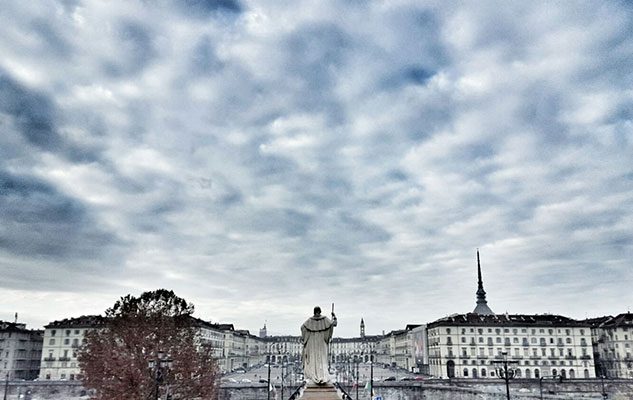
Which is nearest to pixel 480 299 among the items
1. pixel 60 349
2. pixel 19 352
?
pixel 60 349

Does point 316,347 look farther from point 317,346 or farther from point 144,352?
point 144,352

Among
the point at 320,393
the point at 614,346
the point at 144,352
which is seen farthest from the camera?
the point at 614,346

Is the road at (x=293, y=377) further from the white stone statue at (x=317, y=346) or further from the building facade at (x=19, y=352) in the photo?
the white stone statue at (x=317, y=346)

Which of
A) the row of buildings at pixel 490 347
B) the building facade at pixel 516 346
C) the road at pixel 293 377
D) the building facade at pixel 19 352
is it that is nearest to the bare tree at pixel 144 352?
the road at pixel 293 377

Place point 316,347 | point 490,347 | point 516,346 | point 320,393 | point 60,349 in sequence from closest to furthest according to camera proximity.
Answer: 1. point 320,393
2. point 316,347
3. point 60,349
4. point 516,346
5. point 490,347

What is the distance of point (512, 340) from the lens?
103 m

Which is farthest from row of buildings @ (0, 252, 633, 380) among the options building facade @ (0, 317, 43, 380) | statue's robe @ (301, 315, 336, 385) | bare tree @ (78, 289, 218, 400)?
statue's robe @ (301, 315, 336, 385)

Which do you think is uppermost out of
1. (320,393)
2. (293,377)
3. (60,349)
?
(60,349)

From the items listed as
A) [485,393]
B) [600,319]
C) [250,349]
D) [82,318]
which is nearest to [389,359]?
[250,349]

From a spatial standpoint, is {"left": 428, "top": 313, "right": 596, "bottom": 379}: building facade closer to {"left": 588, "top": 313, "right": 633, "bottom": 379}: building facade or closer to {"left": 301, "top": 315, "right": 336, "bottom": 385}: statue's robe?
{"left": 588, "top": 313, "right": 633, "bottom": 379}: building facade

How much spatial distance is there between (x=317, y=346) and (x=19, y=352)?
361ft

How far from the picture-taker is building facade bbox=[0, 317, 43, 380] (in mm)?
99500

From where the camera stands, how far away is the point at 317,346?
1298cm

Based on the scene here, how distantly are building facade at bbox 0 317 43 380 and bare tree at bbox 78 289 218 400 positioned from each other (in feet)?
220
